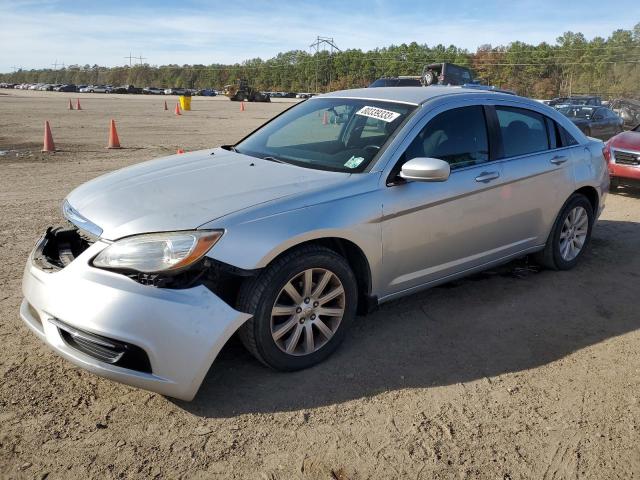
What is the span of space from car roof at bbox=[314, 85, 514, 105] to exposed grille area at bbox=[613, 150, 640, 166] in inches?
203

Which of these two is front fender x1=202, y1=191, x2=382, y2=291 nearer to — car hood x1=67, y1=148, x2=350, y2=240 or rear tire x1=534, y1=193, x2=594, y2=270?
car hood x1=67, y1=148, x2=350, y2=240

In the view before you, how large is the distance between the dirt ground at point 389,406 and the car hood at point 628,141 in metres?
5.23

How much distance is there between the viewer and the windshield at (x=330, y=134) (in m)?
3.78

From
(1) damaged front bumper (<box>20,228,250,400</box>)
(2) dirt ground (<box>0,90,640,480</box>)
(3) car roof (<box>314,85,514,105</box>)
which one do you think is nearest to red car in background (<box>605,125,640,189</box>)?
(2) dirt ground (<box>0,90,640,480</box>)

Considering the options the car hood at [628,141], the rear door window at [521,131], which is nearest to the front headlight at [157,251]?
the rear door window at [521,131]

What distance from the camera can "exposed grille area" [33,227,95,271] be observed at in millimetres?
3102

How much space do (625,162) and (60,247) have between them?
863cm

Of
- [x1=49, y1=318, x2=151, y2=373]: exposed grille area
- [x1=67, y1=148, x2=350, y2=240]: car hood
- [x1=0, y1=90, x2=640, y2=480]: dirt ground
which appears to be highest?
[x1=67, y1=148, x2=350, y2=240]: car hood

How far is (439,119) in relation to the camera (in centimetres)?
400

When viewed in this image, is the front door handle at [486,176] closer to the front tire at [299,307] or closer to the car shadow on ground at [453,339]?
the car shadow on ground at [453,339]

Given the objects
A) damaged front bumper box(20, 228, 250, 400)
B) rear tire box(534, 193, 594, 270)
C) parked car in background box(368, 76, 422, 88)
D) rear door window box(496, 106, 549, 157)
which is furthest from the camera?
parked car in background box(368, 76, 422, 88)

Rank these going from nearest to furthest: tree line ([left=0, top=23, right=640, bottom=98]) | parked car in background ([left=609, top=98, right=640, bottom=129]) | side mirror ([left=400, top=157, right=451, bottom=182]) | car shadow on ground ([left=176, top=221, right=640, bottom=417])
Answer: car shadow on ground ([left=176, top=221, right=640, bottom=417]), side mirror ([left=400, top=157, right=451, bottom=182]), parked car in background ([left=609, top=98, right=640, bottom=129]), tree line ([left=0, top=23, right=640, bottom=98])

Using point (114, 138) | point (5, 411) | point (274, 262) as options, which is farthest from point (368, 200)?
point (114, 138)

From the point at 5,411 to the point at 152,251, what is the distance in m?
1.15
